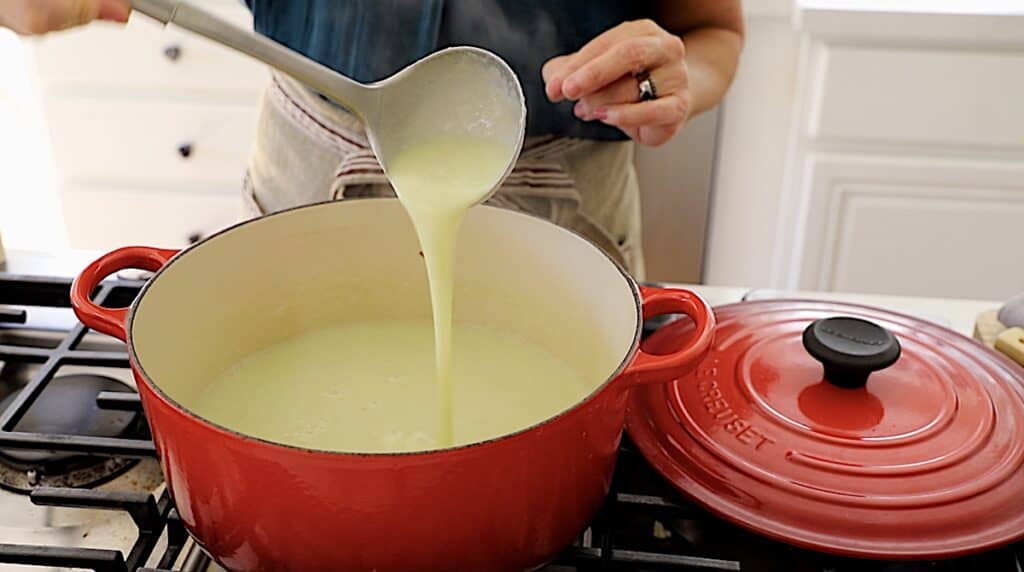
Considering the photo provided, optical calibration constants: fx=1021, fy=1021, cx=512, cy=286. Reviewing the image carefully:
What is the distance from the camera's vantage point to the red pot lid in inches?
20.5

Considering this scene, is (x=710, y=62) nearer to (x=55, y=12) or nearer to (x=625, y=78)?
(x=625, y=78)

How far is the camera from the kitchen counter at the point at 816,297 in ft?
2.61

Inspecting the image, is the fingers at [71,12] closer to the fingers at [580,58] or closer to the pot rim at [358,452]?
the pot rim at [358,452]

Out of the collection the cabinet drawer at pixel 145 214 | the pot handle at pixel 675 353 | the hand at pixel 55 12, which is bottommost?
the cabinet drawer at pixel 145 214

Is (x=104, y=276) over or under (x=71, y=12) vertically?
under

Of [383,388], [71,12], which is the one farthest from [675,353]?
[71,12]

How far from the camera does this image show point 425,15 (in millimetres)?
883

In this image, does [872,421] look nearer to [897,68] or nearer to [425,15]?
[425,15]

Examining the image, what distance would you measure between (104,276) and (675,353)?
336 millimetres

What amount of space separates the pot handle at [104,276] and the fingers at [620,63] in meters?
0.29

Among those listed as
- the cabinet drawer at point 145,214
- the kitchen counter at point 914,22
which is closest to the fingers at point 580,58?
the kitchen counter at point 914,22

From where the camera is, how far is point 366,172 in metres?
0.92

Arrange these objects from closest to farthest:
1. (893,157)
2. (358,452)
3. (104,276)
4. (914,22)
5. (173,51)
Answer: (358,452), (104,276), (914,22), (893,157), (173,51)

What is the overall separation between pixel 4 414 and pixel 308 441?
18cm
